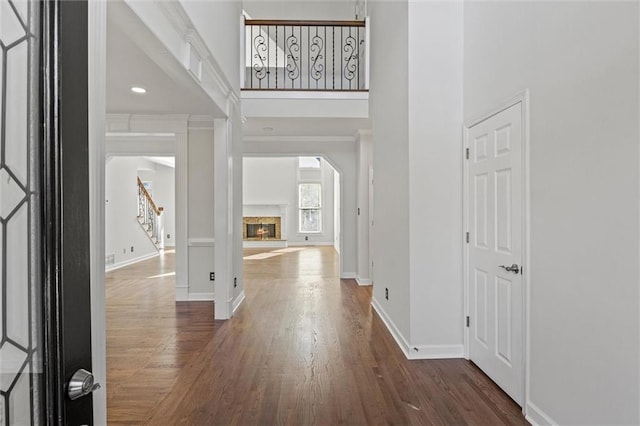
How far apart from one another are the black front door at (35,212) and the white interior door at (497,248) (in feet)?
8.23

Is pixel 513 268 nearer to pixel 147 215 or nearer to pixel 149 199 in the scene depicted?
pixel 147 215

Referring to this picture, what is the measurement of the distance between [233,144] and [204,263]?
5.91 feet

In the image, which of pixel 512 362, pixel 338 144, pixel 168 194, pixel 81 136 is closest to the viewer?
pixel 81 136

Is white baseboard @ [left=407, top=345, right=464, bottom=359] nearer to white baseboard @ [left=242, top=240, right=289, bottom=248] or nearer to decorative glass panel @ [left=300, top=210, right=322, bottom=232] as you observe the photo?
white baseboard @ [left=242, top=240, right=289, bottom=248]

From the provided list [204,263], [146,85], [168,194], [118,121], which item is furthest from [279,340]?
[168,194]

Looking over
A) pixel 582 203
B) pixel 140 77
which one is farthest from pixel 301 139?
pixel 582 203

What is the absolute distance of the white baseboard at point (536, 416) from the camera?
6.98 ft

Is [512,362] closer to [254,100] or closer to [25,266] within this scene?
[25,266]

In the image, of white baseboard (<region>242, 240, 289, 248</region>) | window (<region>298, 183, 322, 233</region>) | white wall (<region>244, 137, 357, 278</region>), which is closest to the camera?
white wall (<region>244, 137, 357, 278</region>)

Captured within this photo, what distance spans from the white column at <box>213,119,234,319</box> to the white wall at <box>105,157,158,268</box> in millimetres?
4399

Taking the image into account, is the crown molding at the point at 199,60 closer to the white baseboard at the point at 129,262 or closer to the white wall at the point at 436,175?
the white wall at the point at 436,175

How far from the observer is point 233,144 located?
4781mm

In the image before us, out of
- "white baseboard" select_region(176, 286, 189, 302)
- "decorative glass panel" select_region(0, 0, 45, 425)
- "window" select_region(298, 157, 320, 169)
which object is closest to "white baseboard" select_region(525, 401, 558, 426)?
"decorative glass panel" select_region(0, 0, 45, 425)

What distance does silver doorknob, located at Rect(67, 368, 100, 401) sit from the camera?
76 cm
